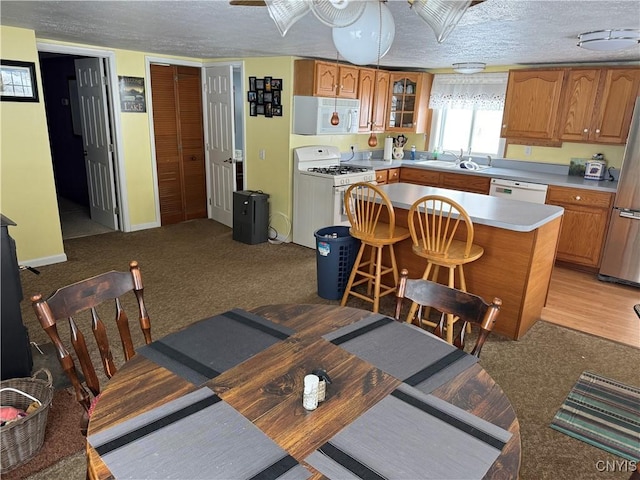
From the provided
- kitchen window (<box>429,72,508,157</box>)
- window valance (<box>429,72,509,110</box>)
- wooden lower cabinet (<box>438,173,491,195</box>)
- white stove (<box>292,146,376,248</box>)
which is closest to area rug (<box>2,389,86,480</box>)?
white stove (<box>292,146,376,248</box>)

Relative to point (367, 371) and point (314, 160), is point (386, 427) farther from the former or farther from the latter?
point (314, 160)

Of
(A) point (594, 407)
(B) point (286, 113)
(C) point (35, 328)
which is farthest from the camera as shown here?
(B) point (286, 113)

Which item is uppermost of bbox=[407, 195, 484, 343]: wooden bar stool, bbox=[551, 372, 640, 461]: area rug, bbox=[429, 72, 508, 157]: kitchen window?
bbox=[429, 72, 508, 157]: kitchen window

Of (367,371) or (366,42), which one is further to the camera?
(366,42)

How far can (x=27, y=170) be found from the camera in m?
4.03

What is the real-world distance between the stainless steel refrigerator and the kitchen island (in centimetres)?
136

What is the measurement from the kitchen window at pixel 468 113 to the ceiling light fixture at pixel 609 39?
7.96ft

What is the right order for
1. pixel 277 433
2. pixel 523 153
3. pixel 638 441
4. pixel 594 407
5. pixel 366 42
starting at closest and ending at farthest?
pixel 277 433 → pixel 366 42 → pixel 638 441 → pixel 594 407 → pixel 523 153

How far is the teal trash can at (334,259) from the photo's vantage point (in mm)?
3609

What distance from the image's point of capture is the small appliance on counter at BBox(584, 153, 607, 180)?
4770 millimetres

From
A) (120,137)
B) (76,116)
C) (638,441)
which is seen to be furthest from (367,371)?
(76,116)

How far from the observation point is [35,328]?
316 centimetres

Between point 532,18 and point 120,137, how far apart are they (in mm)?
4418

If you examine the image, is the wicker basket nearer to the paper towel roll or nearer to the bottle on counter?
the bottle on counter
